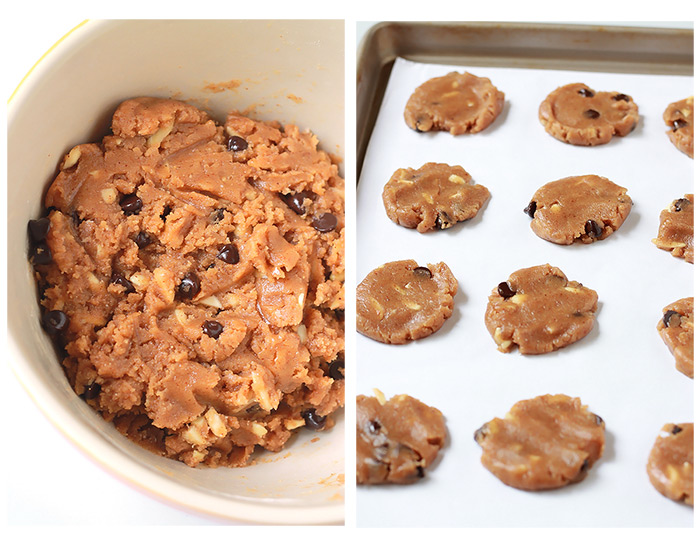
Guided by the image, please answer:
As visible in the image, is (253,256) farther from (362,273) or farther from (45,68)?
(45,68)

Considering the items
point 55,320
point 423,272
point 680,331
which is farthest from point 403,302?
point 55,320

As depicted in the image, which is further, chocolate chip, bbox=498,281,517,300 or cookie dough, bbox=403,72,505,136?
cookie dough, bbox=403,72,505,136

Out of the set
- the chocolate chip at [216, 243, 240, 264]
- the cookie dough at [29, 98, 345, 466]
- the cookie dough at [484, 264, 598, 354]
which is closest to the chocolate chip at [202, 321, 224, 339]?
the cookie dough at [29, 98, 345, 466]

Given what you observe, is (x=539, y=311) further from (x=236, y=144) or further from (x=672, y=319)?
(x=236, y=144)

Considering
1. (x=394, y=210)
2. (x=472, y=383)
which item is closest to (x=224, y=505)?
(x=472, y=383)

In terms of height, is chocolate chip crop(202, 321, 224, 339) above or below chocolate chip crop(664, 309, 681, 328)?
above

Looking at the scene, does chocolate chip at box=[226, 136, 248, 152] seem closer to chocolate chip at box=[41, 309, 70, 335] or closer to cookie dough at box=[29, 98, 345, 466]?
cookie dough at box=[29, 98, 345, 466]

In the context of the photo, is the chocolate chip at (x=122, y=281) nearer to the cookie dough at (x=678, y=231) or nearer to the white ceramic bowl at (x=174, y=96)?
the white ceramic bowl at (x=174, y=96)
